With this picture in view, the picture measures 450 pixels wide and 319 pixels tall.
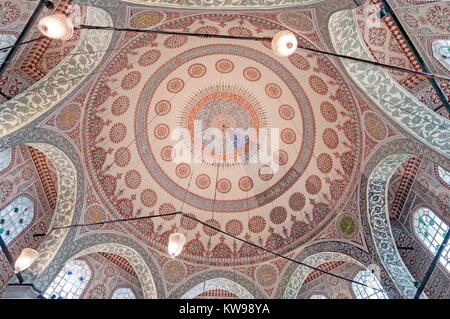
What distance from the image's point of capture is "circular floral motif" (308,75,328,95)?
28.2 feet

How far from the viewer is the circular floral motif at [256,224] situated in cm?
1044

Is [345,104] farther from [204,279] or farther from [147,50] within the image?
[204,279]

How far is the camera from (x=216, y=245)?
10.4 meters

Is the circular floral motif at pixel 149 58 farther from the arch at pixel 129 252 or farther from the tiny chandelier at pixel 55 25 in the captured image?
the tiny chandelier at pixel 55 25

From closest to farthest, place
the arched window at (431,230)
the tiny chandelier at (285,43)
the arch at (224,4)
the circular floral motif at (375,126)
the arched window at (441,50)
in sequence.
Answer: the tiny chandelier at (285,43) → the arch at (224,4) → the arched window at (441,50) → the circular floral motif at (375,126) → the arched window at (431,230)

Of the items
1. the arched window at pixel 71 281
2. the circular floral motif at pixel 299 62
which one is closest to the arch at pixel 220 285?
the arched window at pixel 71 281

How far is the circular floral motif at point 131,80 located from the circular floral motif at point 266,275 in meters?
6.71

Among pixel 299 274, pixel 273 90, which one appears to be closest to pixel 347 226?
pixel 299 274

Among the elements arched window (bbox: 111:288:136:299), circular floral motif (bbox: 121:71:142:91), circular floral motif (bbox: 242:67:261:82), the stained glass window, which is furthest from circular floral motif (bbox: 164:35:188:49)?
arched window (bbox: 111:288:136:299)

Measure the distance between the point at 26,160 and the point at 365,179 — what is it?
A: 8.96 m

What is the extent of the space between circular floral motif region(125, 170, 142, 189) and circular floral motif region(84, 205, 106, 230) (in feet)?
4.08

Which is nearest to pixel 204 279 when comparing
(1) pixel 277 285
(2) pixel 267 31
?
(1) pixel 277 285

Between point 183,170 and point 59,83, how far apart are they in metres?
4.83

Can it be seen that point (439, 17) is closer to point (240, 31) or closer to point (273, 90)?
point (240, 31)
